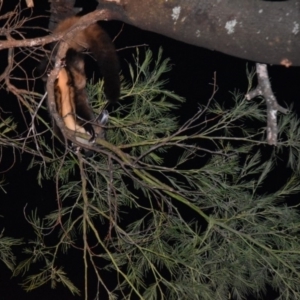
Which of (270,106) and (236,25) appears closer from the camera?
(236,25)

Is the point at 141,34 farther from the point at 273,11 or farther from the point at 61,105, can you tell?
the point at 273,11

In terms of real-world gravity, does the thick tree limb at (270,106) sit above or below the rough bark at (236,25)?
below

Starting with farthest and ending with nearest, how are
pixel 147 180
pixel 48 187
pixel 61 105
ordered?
pixel 48 187 → pixel 61 105 → pixel 147 180

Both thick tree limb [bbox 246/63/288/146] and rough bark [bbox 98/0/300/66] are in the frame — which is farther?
thick tree limb [bbox 246/63/288/146]

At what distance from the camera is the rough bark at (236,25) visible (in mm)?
1236

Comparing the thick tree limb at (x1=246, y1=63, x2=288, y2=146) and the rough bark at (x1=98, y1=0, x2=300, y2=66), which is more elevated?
the rough bark at (x1=98, y1=0, x2=300, y2=66)

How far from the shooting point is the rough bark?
124 cm

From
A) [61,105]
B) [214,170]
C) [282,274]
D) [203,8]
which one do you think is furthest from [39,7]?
[203,8]

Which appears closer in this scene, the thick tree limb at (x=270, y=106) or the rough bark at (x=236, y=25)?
the rough bark at (x=236, y=25)

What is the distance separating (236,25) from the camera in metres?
1.29

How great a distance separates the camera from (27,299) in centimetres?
564

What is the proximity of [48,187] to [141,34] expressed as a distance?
184 cm

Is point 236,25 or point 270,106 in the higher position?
point 236,25

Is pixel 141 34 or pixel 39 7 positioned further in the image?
pixel 141 34
